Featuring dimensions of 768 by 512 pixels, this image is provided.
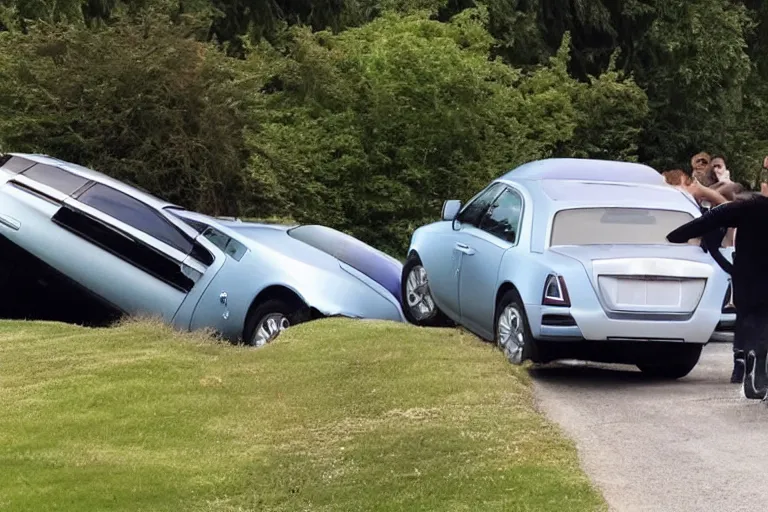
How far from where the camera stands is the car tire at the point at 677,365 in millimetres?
9656

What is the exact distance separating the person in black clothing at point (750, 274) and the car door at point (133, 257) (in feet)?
17.1

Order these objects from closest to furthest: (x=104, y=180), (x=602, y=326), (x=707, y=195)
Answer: (x=602, y=326) → (x=104, y=180) → (x=707, y=195)

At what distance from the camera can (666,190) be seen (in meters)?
10.7

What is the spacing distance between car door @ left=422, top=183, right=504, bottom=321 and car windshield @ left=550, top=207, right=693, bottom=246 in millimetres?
1041

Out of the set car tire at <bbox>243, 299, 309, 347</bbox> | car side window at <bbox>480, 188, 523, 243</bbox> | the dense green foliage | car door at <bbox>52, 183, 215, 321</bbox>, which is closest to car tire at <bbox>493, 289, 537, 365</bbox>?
car side window at <bbox>480, 188, 523, 243</bbox>

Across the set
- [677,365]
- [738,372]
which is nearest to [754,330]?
[738,372]

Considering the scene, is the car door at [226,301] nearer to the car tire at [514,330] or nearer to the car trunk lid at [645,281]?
the car tire at [514,330]

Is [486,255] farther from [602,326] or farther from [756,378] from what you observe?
[756,378]

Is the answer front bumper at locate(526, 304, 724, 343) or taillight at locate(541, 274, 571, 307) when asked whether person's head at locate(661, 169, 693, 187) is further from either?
taillight at locate(541, 274, 571, 307)

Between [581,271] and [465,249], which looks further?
[465,249]

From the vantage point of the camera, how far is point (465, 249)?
10.6 metres

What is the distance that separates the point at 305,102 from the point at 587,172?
1117 cm

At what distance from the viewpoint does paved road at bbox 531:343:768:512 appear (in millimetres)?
5844

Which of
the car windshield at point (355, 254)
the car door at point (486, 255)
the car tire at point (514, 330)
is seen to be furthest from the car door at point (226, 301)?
the car tire at point (514, 330)
